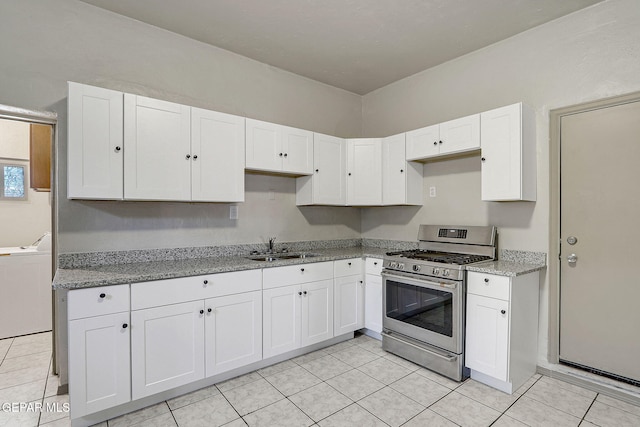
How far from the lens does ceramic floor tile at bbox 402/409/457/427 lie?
200 centimetres

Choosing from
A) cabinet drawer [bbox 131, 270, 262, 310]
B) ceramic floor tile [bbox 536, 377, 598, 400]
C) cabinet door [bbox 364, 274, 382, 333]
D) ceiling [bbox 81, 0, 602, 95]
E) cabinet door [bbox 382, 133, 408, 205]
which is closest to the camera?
cabinet drawer [bbox 131, 270, 262, 310]

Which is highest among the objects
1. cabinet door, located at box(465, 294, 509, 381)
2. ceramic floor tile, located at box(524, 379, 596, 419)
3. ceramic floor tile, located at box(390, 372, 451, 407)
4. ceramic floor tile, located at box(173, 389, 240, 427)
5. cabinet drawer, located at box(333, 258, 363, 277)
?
cabinet drawer, located at box(333, 258, 363, 277)

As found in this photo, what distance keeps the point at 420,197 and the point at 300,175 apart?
1.35 meters

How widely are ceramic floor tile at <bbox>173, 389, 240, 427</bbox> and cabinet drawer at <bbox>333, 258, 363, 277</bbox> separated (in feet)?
4.73

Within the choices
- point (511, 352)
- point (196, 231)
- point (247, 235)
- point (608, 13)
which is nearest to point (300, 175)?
point (247, 235)

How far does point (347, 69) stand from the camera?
3572 mm

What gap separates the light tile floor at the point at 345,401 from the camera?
204 centimetres

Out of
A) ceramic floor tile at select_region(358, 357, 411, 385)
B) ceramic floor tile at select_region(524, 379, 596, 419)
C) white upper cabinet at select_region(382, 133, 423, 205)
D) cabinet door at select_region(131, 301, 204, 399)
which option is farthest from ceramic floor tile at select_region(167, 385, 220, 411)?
white upper cabinet at select_region(382, 133, 423, 205)

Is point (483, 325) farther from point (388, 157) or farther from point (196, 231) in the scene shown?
point (196, 231)

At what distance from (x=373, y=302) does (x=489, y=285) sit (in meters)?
1.20

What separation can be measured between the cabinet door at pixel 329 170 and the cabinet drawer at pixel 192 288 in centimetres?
→ 124

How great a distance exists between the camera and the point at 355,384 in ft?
8.15

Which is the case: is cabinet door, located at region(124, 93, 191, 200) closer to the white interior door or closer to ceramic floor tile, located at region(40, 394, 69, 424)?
ceramic floor tile, located at region(40, 394, 69, 424)

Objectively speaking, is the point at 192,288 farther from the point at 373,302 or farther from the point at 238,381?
the point at 373,302
